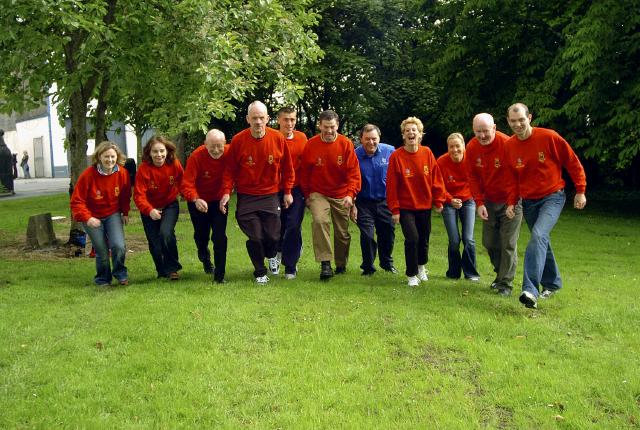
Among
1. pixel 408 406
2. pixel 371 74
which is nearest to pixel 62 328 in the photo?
pixel 408 406

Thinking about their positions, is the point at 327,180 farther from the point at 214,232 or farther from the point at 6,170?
the point at 6,170

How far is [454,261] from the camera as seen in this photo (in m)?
9.62

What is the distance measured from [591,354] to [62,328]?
4871mm

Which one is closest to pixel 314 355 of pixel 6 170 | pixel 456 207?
pixel 456 207

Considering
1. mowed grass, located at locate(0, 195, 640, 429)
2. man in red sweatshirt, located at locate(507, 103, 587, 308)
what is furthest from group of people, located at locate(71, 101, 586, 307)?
mowed grass, located at locate(0, 195, 640, 429)

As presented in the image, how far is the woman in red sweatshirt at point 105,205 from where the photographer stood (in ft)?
28.9

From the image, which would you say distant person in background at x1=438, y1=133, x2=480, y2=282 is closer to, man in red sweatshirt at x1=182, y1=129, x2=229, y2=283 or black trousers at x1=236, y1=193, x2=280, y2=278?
black trousers at x1=236, y1=193, x2=280, y2=278

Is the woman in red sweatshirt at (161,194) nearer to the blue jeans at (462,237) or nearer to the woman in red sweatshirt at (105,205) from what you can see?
the woman in red sweatshirt at (105,205)

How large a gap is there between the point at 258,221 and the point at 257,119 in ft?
4.21

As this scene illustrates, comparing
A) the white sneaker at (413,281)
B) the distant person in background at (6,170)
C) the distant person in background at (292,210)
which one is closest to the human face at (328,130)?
the distant person in background at (292,210)

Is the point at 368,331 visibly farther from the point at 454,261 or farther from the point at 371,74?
the point at 371,74

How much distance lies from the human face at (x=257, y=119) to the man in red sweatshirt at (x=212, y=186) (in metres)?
0.50

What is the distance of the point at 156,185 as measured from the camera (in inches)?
357

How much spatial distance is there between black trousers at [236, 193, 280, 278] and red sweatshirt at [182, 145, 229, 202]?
0.38 metres
